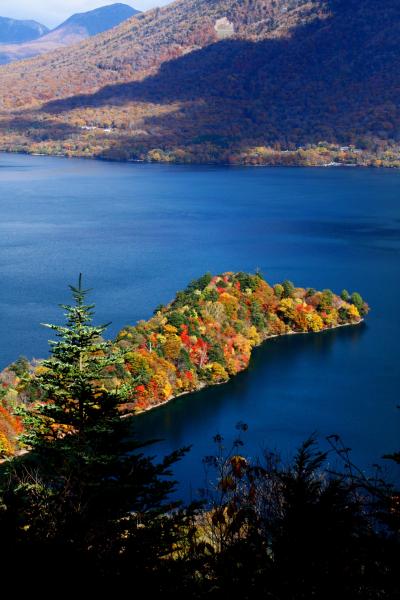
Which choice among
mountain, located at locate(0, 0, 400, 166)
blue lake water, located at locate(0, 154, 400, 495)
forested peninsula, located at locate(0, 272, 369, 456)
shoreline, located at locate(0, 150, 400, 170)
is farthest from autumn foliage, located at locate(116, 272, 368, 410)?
mountain, located at locate(0, 0, 400, 166)

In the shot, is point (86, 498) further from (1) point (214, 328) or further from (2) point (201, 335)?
(1) point (214, 328)

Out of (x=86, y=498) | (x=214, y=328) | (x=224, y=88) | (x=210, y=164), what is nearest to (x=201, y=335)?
(x=214, y=328)

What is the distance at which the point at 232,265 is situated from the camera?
124 ft

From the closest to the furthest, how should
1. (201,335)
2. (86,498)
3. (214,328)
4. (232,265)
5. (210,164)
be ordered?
(86,498) → (201,335) → (214,328) → (232,265) → (210,164)

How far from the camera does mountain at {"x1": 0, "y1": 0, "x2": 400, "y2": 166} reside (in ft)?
337

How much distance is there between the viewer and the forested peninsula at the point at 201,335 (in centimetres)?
1809

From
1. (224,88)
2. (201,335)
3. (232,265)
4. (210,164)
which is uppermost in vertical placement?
(224,88)

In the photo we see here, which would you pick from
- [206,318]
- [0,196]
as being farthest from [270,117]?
[206,318]

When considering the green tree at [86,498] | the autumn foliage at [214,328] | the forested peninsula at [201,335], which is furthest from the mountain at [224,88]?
the green tree at [86,498]

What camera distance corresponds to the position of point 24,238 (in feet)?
141

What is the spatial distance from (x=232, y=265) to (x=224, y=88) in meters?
96.5

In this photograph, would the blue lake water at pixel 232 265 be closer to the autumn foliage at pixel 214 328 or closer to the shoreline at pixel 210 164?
Answer: the autumn foliage at pixel 214 328

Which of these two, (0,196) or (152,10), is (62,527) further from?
(152,10)

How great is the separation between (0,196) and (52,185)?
29.6ft
